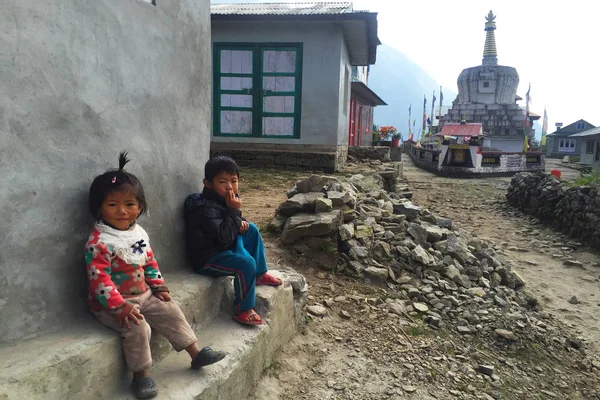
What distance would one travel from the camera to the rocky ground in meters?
3.17

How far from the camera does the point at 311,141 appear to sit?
10.8 metres

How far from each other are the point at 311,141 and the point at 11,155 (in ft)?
30.2

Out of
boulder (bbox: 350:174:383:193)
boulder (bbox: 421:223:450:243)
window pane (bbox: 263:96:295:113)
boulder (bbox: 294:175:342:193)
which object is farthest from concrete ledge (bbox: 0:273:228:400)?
window pane (bbox: 263:96:295:113)

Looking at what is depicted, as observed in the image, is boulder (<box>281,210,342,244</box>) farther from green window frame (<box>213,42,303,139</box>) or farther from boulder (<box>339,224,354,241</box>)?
green window frame (<box>213,42,303,139</box>)

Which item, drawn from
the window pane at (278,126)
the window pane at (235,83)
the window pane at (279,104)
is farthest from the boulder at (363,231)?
the window pane at (235,83)

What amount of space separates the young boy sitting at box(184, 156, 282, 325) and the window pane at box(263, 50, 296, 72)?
27.2 feet

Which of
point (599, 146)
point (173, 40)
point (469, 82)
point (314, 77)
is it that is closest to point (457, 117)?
point (469, 82)

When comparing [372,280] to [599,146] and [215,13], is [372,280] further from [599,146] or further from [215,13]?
[599,146]

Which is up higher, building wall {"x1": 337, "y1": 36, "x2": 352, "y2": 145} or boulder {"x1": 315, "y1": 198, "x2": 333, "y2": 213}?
building wall {"x1": 337, "y1": 36, "x2": 352, "y2": 145}

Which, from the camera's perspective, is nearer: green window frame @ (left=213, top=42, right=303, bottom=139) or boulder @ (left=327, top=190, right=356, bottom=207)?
boulder @ (left=327, top=190, right=356, bottom=207)

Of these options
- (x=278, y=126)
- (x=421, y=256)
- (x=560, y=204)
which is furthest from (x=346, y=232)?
(x=560, y=204)

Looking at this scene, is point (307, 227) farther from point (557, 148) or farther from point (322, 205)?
point (557, 148)

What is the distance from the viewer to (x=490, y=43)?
43.1 m

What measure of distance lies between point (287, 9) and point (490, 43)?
39273 millimetres
